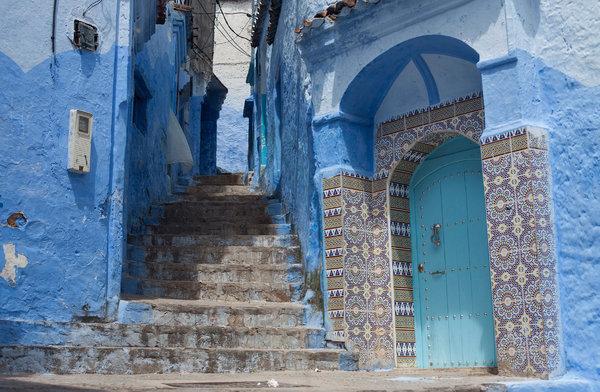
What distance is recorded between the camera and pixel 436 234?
289 inches

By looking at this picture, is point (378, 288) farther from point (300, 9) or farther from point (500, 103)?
point (300, 9)

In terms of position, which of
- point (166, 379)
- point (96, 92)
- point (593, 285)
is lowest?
point (166, 379)

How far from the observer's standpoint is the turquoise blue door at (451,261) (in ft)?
22.4

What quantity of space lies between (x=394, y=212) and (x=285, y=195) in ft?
11.0

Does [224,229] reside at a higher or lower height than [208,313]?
higher

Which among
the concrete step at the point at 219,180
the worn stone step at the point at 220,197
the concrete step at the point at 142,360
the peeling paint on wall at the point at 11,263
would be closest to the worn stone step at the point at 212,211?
the worn stone step at the point at 220,197

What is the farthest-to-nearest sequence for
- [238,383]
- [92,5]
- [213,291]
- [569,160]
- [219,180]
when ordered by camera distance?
[219,180]
[213,291]
[92,5]
[569,160]
[238,383]

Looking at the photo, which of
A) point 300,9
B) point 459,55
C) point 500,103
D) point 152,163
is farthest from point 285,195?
point 500,103

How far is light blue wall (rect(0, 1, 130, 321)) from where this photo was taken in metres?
6.80

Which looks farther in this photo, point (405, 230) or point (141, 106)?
point (141, 106)

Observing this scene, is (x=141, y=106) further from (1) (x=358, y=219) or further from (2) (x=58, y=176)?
(1) (x=358, y=219)

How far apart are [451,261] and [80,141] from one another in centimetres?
354

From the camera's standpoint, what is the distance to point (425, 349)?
723cm

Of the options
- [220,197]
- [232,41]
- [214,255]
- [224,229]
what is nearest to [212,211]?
[224,229]
